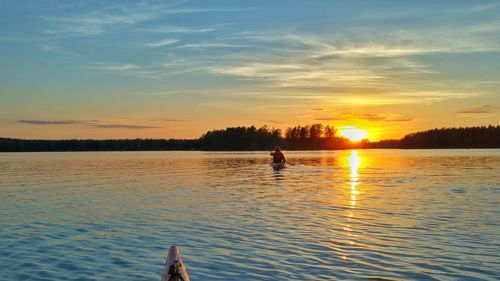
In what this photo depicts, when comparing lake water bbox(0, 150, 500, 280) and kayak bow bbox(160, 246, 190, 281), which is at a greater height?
kayak bow bbox(160, 246, 190, 281)

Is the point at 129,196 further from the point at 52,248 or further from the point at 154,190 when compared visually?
the point at 52,248

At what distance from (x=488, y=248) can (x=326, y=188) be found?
21.8 metres

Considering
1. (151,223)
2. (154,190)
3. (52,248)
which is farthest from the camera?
(154,190)

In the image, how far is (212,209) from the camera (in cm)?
2442

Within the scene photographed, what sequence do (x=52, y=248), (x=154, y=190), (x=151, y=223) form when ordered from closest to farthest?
(x=52, y=248)
(x=151, y=223)
(x=154, y=190)

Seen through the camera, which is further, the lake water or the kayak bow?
the lake water

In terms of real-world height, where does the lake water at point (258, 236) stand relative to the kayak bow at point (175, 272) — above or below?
below

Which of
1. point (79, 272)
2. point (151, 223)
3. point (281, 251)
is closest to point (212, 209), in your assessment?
point (151, 223)

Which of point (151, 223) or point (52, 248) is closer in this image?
point (52, 248)

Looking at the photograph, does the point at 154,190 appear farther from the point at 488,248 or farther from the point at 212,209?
the point at 488,248

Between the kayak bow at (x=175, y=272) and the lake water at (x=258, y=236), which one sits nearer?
the kayak bow at (x=175, y=272)

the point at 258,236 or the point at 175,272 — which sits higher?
the point at 175,272

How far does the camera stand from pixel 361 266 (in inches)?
496

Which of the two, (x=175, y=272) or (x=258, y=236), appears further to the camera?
(x=258, y=236)
